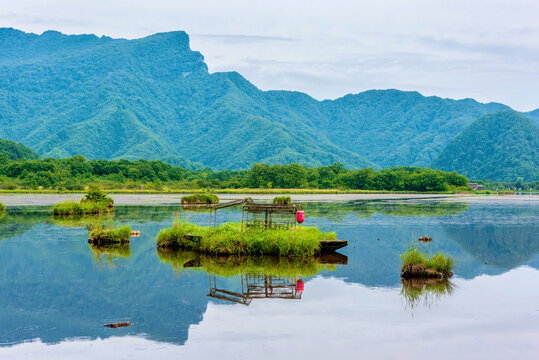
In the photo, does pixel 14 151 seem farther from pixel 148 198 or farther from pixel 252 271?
pixel 252 271

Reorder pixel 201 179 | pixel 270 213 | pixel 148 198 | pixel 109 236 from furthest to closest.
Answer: pixel 201 179
pixel 148 198
pixel 109 236
pixel 270 213

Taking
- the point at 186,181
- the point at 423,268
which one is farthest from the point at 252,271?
the point at 186,181

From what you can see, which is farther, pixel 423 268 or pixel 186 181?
pixel 186 181

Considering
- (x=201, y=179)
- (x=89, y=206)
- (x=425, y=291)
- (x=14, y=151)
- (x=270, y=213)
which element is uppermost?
(x=14, y=151)

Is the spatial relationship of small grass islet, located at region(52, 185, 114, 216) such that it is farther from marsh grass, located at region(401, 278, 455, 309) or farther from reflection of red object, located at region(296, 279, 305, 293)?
marsh grass, located at region(401, 278, 455, 309)

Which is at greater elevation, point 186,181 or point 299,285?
point 186,181

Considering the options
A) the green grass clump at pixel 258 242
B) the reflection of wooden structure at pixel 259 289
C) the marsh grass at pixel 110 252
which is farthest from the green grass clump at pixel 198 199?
the reflection of wooden structure at pixel 259 289

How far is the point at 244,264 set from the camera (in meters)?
22.1

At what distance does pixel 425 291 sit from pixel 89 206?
1474 inches

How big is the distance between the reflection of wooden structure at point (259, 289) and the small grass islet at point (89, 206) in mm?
29967

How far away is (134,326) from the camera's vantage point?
531 inches

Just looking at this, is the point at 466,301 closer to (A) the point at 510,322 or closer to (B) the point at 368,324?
(A) the point at 510,322

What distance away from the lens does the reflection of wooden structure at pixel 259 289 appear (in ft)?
55.0

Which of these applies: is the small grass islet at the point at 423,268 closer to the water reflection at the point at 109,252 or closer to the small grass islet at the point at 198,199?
the water reflection at the point at 109,252
